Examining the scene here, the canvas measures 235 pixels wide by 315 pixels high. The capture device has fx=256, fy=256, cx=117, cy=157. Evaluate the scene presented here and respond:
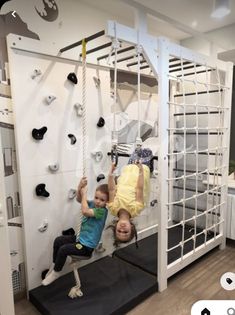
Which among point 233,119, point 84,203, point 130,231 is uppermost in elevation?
point 233,119

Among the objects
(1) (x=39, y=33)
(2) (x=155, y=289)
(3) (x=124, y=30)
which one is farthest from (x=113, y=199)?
(1) (x=39, y=33)

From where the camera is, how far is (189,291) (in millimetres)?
2443

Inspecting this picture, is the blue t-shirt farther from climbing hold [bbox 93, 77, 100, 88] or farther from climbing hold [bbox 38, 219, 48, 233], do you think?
climbing hold [bbox 93, 77, 100, 88]

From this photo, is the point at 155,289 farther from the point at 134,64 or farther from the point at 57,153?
the point at 134,64

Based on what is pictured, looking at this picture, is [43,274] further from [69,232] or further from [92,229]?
[92,229]

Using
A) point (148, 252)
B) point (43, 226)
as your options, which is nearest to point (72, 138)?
point (43, 226)

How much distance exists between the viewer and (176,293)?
2.42m

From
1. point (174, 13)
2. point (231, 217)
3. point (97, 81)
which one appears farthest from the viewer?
point (231, 217)

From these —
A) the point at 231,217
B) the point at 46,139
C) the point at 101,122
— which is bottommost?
the point at 231,217

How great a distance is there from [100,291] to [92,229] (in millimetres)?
583

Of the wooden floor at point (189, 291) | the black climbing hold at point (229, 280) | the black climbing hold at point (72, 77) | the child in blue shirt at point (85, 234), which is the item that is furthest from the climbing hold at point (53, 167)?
the black climbing hold at point (229, 280)

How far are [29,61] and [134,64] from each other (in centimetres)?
129

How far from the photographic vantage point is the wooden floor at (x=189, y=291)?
86.6 inches

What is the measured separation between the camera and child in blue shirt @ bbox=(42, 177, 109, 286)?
7.03 ft
